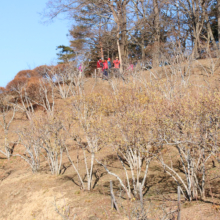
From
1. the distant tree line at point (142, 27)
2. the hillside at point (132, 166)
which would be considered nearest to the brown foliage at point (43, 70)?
the distant tree line at point (142, 27)

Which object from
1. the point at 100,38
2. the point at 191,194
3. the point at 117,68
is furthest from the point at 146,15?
the point at 191,194

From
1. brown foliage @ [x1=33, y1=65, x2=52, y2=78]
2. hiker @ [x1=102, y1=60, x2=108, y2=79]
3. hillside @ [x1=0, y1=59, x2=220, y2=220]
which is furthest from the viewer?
brown foliage @ [x1=33, y1=65, x2=52, y2=78]

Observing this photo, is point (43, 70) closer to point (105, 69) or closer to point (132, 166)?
point (105, 69)

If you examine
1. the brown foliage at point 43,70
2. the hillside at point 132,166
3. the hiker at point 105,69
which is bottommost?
the hillside at point 132,166

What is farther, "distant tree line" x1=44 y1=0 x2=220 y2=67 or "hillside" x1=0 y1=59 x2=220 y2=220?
"distant tree line" x1=44 y1=0 x2=220 y2=67

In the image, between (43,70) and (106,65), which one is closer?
(106,65)

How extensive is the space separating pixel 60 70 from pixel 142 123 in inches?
842

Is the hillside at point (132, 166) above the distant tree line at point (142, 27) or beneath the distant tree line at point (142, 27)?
beneath

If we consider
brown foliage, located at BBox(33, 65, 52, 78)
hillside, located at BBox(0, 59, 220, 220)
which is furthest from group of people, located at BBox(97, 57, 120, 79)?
brown foliage, located at BBox(33, 65, 52, 78)

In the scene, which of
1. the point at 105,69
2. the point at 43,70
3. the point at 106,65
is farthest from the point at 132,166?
the point at 43,70

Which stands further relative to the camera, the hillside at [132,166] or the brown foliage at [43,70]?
the brown foliage at [43,70]

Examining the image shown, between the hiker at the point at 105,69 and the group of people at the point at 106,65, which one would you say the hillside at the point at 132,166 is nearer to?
the group of people at the point at 106,65

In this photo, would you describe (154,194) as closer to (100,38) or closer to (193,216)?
(193,216)

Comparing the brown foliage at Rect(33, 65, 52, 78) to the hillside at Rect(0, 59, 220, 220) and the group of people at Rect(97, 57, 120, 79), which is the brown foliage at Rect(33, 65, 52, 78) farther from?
the hillside at Rect(0, 59, 220, 220)
